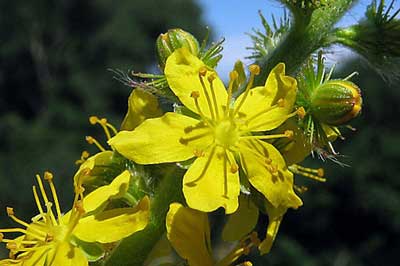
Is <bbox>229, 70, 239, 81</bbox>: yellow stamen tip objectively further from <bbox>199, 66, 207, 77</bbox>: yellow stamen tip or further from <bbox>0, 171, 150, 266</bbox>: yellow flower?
<bbox>0, 171, 150, 266</bbox>: yellow flower

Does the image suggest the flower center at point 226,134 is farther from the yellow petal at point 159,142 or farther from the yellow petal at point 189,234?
the yellow petal at point 189,234

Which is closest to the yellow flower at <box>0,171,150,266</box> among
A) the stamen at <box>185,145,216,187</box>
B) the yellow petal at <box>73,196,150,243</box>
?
the yellow petal at <box>73,196,150,243</box>

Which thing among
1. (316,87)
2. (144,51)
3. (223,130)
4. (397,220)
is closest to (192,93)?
(223,130)

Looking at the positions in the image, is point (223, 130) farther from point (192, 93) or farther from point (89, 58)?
point (89, 58)

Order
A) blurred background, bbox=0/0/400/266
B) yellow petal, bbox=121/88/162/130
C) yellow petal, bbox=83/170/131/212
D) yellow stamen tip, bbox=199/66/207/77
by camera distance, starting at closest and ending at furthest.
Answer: yellow petal, bbox=83/170/131/212 → yellow stamen tip, bbox=199/66/207/77 → yellow petal, bbox=121/88/162/130 → blurred background, bbox=0/0/400/266

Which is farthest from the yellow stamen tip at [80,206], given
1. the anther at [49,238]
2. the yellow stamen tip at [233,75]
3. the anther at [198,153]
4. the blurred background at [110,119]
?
the blurred background at [110,119]

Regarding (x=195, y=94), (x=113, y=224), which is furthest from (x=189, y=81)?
(x=113, y=224)

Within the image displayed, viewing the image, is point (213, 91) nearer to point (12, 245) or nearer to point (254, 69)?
point (254, 69)

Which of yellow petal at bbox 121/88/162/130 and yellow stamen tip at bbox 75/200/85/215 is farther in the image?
yellow petal at bbox 121/88/162/130
